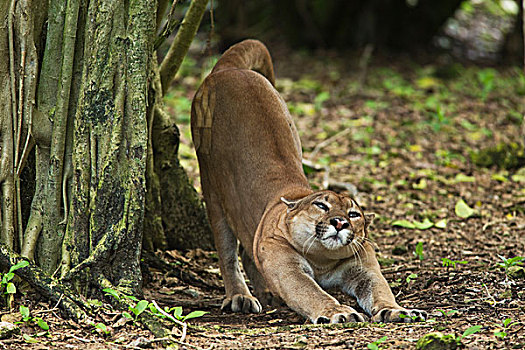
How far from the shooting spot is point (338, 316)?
12.3 ft

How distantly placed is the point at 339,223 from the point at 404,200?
3044mm

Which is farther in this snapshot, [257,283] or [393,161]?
[393,161]

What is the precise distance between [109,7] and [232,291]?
2.06 m

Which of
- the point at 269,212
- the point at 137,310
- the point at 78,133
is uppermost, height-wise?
the point at 78,133

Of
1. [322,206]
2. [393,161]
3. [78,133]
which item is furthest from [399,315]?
[393,161]

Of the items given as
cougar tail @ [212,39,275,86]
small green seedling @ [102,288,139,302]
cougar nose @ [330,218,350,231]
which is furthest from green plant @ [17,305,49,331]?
cougar tail @ [212,39,275,86]

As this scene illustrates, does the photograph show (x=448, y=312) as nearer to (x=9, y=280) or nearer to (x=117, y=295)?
(x=117, y=295)

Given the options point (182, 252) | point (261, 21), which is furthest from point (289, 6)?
point (182, 252)

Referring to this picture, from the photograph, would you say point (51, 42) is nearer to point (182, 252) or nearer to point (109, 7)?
point (109, 7)

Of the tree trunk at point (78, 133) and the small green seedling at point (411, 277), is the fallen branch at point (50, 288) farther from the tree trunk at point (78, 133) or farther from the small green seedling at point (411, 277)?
the small green seedling at point (411, 277)

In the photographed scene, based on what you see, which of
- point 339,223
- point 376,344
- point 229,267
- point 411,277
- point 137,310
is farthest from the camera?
point 229,267

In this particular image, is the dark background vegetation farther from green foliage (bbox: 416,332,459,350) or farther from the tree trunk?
the tree trunk

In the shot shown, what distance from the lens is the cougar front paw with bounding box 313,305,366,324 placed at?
3.74 meters

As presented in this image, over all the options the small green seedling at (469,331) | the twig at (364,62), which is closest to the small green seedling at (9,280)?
the small green seedling at (469,331)
